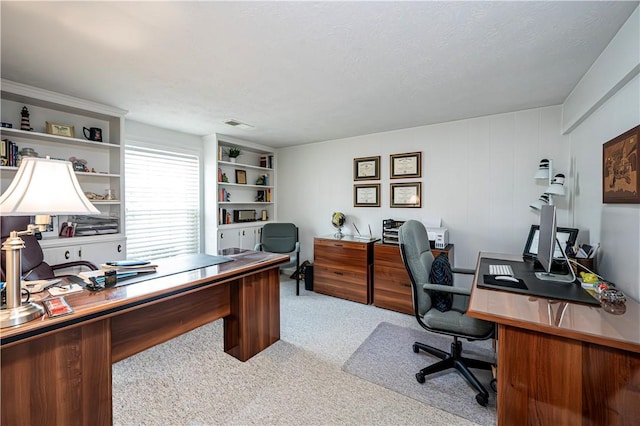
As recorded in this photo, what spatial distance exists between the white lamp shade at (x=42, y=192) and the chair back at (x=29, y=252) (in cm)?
162

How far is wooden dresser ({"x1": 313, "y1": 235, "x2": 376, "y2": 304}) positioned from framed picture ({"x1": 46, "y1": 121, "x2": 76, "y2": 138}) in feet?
9.98

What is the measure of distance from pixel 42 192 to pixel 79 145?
2.39 m

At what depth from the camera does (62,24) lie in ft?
5.12

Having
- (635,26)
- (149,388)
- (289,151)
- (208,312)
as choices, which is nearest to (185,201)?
(289,151)

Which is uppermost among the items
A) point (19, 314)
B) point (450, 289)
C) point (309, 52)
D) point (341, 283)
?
point (309, 52)

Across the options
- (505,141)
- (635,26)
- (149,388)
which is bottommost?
(149,388)

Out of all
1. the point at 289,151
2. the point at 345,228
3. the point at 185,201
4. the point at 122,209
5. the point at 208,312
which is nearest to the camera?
the point at 208,312

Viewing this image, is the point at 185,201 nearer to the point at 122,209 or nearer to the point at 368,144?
the point at 122,209

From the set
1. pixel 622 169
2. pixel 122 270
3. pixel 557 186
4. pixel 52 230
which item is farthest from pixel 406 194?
pixel 52 230

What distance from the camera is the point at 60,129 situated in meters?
2.70

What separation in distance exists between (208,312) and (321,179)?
2.92 m

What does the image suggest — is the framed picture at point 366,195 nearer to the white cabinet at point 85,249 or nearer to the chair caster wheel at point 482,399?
the chair caster wheel at point 482,399

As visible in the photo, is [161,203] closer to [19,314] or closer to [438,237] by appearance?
[19,314]

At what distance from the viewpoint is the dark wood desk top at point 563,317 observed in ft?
3.58
